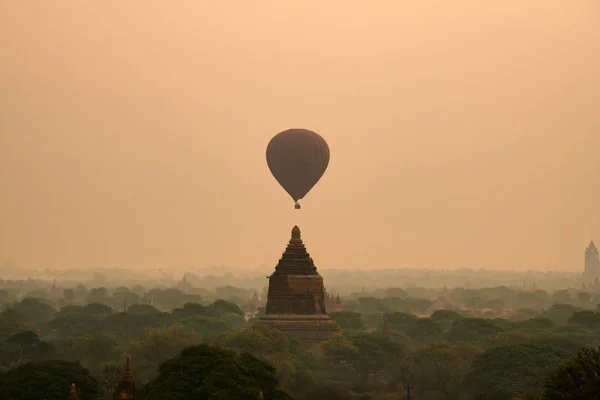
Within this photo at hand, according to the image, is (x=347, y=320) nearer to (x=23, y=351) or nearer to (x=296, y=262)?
(x=296, y=262)

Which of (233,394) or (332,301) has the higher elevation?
(332,301)

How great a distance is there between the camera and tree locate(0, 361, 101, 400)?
78.2 metres

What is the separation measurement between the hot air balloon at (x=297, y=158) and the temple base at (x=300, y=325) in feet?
49.2

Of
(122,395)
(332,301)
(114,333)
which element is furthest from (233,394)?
(332,301)

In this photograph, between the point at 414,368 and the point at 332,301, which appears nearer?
the point at 414,368

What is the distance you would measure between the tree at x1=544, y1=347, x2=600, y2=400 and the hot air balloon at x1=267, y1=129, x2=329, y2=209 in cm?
6662

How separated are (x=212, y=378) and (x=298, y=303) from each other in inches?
1553

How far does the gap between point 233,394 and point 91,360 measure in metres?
43.9

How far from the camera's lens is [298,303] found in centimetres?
11444

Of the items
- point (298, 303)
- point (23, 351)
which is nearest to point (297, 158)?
point (298, 303)

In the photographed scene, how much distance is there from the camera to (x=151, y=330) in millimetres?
113500

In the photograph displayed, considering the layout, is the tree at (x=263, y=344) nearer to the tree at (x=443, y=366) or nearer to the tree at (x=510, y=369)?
the tree at (x=443, y=366)

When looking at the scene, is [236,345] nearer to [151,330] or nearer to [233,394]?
[151,330]

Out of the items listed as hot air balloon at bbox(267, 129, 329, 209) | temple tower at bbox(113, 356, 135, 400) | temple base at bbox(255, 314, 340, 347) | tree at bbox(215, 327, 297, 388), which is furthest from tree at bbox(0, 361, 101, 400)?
hot air balloon at bbox(267, 129, 329, 209)
